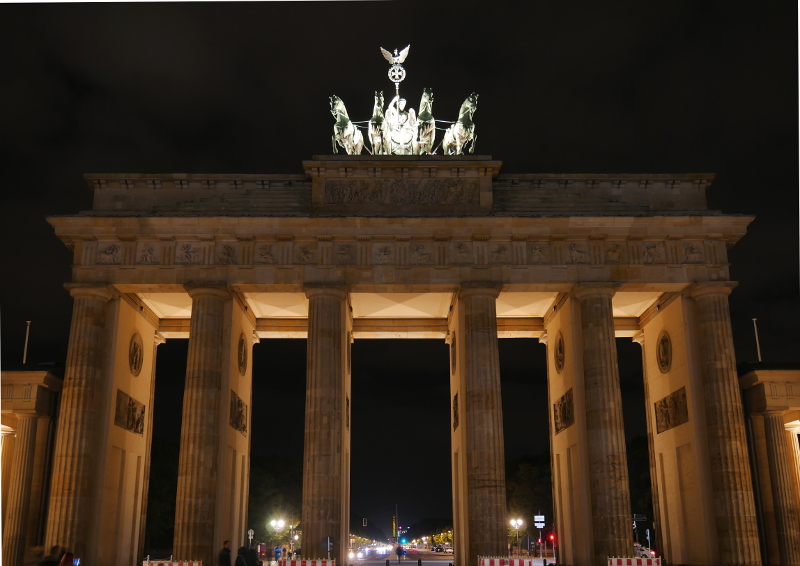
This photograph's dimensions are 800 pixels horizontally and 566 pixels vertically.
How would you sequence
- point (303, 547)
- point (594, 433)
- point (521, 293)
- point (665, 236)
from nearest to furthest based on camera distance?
point (303, 547) < point (594, 433) < point (665, 236) < point (521, 293)

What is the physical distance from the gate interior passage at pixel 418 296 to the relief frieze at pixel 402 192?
0.10 m

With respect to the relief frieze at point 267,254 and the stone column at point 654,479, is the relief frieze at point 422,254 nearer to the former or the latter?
the relief frieze at point 267,254

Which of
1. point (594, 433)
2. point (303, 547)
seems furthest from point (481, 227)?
point (303, 547)

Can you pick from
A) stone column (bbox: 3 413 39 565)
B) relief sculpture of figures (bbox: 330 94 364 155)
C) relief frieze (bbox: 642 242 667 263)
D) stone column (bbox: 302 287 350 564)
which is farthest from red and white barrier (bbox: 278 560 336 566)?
relief sculpture of figures (bbox: 330 94 364 155)

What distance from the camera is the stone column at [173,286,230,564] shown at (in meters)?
34.3

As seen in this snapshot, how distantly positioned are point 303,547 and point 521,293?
16.4 m

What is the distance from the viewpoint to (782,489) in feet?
125

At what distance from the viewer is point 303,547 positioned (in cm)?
3350

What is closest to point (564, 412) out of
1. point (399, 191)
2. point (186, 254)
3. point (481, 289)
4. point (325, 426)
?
point (481, 289)

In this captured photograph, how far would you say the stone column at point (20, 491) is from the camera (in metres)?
36.9

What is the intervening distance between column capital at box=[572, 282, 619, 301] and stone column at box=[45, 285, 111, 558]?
73.0ft

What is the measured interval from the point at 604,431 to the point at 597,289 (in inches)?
258

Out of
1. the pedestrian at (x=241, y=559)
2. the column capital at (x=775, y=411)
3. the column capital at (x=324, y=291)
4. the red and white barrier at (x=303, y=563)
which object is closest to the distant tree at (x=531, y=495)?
the column capital at (x=775, y=411)

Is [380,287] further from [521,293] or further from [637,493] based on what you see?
[637,493]
